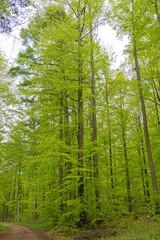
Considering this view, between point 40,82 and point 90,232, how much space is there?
25.7 feet

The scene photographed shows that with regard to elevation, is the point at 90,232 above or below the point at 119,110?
below

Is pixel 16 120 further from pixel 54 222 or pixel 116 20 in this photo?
pixel 116 20

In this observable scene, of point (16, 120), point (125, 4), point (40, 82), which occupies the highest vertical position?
point (125, 4)

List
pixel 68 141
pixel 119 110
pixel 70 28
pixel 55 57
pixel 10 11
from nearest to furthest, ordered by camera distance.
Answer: pixel 10 11 → pixel 70 28 → pixel 55 57 → pixel 68 141 → pixel 119 110

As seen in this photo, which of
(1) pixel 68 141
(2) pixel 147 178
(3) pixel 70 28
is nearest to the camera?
(3) pixel 70 28

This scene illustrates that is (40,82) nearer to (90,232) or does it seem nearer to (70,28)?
(70,28)

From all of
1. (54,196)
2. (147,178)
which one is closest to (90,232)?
(54,196)

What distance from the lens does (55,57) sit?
29.6ft

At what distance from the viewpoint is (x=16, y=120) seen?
11391 mm

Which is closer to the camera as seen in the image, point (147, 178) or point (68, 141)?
point (68, 141)

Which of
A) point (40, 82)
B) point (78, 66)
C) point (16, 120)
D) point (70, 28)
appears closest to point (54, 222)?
point (16, 120)

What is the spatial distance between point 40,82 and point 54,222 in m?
9.37

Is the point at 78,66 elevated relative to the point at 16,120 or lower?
elevated

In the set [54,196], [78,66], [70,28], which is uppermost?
[70,28]
